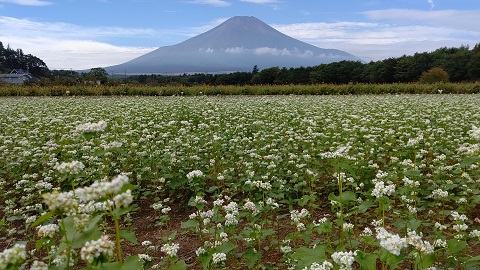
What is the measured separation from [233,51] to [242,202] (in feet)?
426

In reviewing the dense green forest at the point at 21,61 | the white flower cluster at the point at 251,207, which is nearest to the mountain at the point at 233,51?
the dense green forest at the point at 21,61

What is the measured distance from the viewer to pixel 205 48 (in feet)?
427

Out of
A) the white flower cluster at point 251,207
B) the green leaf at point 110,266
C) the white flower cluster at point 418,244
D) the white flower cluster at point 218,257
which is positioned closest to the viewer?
the green leaf at point 110,266

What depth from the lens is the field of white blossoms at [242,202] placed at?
194 centimetres

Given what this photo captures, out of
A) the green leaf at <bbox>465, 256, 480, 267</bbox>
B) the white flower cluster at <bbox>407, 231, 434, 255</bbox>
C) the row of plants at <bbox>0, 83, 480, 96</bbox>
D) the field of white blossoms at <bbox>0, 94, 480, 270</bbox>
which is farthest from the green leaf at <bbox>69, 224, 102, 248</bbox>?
the row of plants at <bbox>0, 83, 480, 96</bbox>

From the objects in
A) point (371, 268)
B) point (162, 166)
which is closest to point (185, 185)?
point (162, 166)

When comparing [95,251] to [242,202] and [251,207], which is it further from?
[242,202]

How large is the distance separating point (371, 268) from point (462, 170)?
139 inches

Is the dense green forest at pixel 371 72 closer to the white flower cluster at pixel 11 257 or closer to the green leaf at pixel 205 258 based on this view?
the green leaf at pixel 205 258

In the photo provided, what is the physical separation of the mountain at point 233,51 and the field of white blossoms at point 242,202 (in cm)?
11465

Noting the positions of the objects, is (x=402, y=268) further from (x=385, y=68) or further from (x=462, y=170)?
(x=385, y=68)

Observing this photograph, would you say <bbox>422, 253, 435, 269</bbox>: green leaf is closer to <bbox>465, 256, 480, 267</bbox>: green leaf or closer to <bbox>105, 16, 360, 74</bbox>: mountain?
<bbox>465, 256, 480, 267</bbox>: green leaf

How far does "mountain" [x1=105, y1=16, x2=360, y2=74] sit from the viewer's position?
126 metres

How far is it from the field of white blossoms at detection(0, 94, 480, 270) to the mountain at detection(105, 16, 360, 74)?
376 ft
